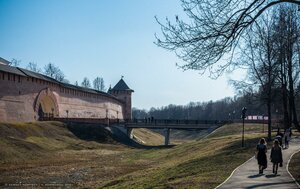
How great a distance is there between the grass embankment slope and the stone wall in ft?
9.57

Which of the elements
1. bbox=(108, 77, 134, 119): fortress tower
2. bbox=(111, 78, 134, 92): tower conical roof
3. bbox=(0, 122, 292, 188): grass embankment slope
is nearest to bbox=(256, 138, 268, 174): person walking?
bbox=(0, 122, 292, 188): grass embankment slope

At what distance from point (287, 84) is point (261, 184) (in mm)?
15583

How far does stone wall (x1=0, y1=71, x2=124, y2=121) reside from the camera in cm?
4194

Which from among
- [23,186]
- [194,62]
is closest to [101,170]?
[23,186]

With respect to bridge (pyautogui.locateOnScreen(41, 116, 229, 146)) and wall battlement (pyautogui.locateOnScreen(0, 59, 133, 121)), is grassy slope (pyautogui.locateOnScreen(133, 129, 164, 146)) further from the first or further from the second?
wall battlement (pyautogui.locateOnScreen(0, 59, 133, 121))

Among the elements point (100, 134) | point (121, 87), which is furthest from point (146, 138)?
point (121, 87)

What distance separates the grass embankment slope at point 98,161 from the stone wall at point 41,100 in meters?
2.92

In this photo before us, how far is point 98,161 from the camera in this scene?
29.0 meters

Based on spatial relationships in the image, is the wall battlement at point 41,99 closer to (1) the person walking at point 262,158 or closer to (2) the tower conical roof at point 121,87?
(2) the tower conical roof at point 121,87

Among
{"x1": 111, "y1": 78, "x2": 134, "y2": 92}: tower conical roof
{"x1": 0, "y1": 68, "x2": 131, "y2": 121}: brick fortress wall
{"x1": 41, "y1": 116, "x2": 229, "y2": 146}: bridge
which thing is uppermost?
{"x1": 111, "y1": 78, "x2": 134, "y2": 92}: tower conical roof

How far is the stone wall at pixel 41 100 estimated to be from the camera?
41.9 metres

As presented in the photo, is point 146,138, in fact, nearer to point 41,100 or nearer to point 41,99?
point 41,100

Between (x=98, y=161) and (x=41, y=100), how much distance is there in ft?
75.0

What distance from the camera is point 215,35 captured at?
10.4m
